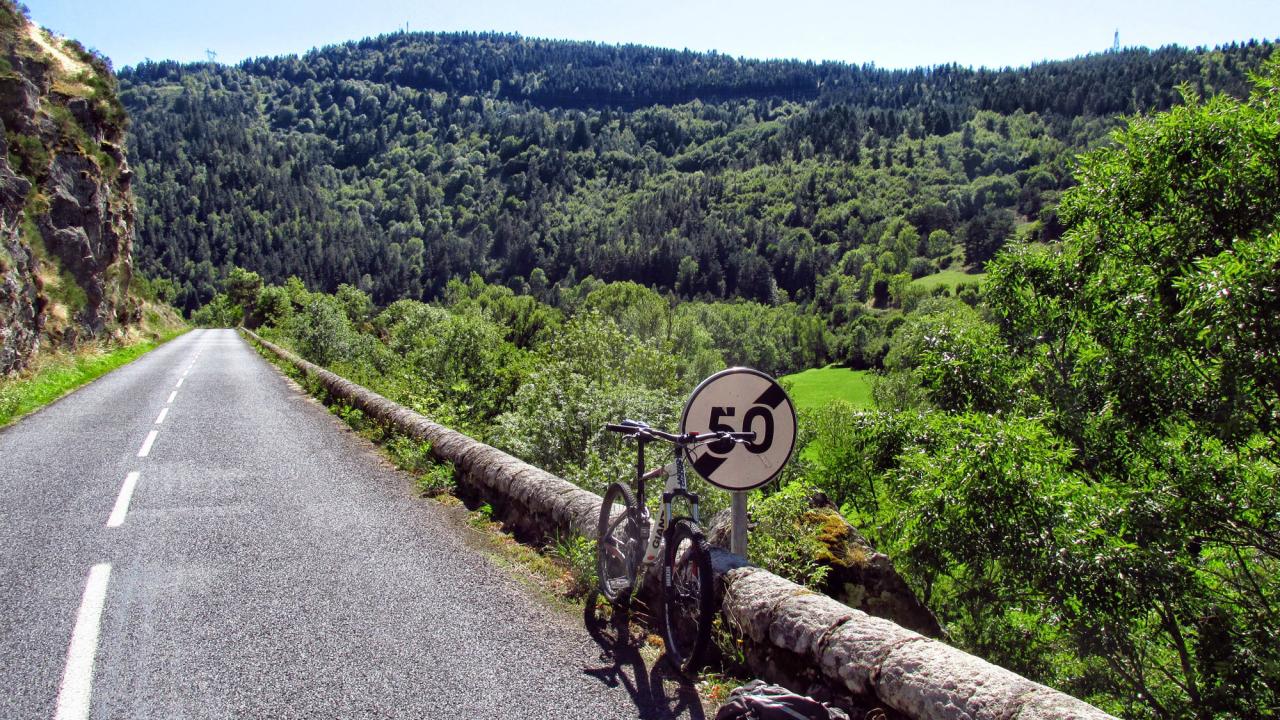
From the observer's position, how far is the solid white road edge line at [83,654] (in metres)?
3.71

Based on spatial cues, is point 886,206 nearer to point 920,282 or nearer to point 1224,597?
point 920,282

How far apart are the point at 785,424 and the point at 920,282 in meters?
145

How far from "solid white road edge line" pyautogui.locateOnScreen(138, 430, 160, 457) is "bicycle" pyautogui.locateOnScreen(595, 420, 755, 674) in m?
8.67

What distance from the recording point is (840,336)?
12138 cm

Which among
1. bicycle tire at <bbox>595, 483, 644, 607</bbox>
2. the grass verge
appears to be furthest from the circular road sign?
the grass verge

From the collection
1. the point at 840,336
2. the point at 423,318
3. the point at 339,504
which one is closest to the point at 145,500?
the point at 339,504

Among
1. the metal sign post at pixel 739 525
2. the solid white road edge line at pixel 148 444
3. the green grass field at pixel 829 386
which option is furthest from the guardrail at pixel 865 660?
the green grass field at pixel 829 386

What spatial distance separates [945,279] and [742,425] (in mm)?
145887

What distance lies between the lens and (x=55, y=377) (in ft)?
67.2

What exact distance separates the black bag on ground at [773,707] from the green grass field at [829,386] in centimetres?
7741

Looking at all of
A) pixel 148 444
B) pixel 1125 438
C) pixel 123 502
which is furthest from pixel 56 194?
pixel 1125 438

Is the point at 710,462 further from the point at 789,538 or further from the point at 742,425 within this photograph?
the point at 789,538

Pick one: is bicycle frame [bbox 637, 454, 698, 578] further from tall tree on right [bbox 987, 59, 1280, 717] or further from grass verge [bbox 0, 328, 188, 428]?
grass verge [bbox 0, 328, 188, 428]

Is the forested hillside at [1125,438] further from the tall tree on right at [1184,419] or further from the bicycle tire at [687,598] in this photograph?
the bicycle tire at [687,598]
